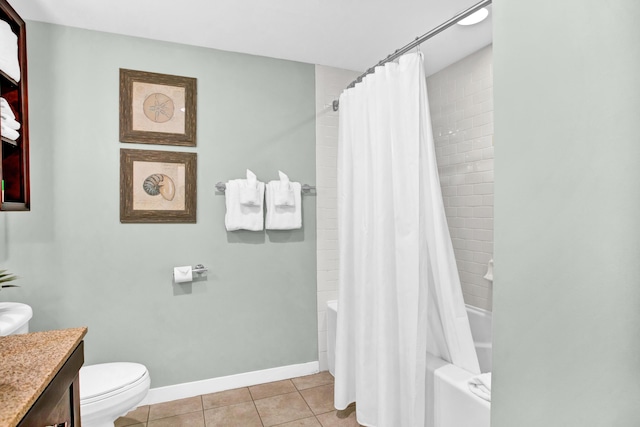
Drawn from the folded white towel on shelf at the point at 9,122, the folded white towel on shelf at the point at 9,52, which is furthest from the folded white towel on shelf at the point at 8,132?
the folded white towel on shelf at the point at 9,52

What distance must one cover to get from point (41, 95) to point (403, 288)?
96.3 inches

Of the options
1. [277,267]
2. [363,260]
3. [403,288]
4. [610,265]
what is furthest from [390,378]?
[610,265]

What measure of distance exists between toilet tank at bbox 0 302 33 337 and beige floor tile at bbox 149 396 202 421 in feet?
3.29

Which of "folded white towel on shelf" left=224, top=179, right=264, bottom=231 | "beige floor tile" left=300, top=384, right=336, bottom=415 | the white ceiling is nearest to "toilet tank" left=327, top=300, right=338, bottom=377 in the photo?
"beige floor tile" left=300, top=384, right=336, bottom=415

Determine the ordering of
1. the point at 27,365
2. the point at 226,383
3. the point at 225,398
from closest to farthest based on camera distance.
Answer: the point at 27,365, the point at 225,398, the point at 226,383

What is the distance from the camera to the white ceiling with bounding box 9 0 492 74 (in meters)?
2.06

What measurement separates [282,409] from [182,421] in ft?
2.06

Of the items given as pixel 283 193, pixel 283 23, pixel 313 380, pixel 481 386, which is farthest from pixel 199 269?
pixel 481 386

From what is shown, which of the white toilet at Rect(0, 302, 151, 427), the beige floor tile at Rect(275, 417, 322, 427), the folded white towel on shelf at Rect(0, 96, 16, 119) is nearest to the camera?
the folded white towel on shelf at Rect(0, 96, 16, 119)

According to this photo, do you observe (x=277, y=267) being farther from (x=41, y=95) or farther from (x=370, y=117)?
(x=41, y=95)

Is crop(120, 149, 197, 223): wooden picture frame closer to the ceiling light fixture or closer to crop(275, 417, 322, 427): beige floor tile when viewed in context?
crop(275, 417, 322, 427): beige floor tile

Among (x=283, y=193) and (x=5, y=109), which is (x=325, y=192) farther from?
(x=5, y=109)

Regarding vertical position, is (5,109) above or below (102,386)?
above

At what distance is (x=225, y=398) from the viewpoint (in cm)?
253
